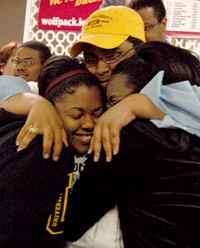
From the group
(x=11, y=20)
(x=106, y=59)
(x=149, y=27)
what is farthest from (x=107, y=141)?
(x=11, y=20)

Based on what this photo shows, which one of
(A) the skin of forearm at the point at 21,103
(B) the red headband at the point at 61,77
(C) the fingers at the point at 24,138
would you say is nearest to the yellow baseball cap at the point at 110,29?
(B) the red headband at the point at 61,77

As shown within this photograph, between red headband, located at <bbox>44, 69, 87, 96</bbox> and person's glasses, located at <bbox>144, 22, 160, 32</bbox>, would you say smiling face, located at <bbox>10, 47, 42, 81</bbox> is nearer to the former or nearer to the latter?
person's glasses, located at <bbox>144, 22, 160, 32</bbox>

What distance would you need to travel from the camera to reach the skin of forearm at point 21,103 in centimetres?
92

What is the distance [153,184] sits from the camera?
0.79 meters

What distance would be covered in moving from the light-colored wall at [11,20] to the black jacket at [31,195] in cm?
192

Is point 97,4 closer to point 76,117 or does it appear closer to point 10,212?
point 76,117

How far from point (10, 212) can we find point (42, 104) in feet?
0.76

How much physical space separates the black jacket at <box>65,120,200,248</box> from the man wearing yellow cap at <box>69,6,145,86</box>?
338mm

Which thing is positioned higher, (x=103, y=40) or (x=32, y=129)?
(x=103, y=40)

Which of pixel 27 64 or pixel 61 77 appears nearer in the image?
pixel 61 77

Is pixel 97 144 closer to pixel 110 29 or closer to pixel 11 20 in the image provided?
pixel 110 29

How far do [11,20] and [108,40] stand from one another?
171cm

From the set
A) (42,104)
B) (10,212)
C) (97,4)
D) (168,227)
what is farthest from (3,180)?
(97,4)

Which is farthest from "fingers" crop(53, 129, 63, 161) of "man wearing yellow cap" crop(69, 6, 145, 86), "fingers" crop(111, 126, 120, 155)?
"man wearing yellow cap" crop(69, 6, 145, 86)
